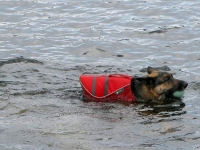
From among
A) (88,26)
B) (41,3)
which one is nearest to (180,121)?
(88,26)

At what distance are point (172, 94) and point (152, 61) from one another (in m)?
2.19

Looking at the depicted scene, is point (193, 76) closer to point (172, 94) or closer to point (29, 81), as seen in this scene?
point (172, 94)

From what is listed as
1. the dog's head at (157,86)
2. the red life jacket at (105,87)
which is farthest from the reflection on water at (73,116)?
the dog's head at (157,86)

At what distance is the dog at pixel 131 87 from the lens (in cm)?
1005

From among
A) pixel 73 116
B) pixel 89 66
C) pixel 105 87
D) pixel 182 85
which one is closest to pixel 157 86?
pixel 182 85

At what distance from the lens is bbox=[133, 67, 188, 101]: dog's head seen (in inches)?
404

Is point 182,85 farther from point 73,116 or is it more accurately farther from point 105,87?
point 73,116

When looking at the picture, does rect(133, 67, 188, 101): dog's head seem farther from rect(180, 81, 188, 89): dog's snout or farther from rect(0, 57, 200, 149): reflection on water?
rect(0, 57, 200, 149): reflection on water

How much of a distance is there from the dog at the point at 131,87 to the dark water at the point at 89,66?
266 millimetres

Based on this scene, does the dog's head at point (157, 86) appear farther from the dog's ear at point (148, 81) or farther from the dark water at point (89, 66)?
the dark water at point (89, 66)

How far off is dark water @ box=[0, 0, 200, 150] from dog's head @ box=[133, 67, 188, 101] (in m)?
Result: 0.35

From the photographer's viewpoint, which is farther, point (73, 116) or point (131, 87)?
point (131, 87)

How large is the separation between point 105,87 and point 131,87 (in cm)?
→ 57

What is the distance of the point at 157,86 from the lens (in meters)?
10.3
